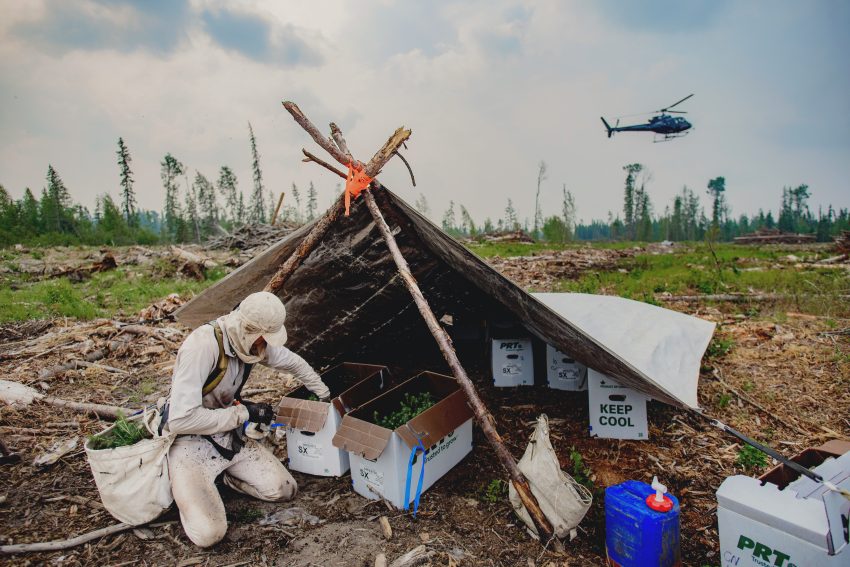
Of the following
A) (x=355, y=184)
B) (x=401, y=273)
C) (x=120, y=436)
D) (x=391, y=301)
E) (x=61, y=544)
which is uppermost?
(x=355, y=184)

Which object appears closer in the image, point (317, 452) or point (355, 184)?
point (355, 184)

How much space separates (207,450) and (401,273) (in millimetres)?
2081

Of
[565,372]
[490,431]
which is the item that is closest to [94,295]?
[565,372]

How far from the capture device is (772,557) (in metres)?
2.13

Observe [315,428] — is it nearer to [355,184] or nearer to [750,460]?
[355,184]

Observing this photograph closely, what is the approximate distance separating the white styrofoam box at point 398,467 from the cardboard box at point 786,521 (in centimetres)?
191

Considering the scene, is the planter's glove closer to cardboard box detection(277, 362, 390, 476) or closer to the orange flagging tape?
cardboard box detection(277, 362, 390, 476)

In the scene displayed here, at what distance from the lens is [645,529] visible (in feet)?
8.05

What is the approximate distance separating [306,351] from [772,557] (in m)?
4.62

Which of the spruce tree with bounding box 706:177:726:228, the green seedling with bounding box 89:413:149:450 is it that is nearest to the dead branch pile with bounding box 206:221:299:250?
the green seedling with bounding box 89:413:149:450

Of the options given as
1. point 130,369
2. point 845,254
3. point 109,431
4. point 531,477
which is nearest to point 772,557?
point 531,477

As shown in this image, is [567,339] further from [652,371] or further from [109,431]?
[109,431]

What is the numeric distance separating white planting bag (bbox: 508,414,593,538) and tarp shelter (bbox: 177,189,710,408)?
3.09ft

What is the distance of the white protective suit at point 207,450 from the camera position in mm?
2986
